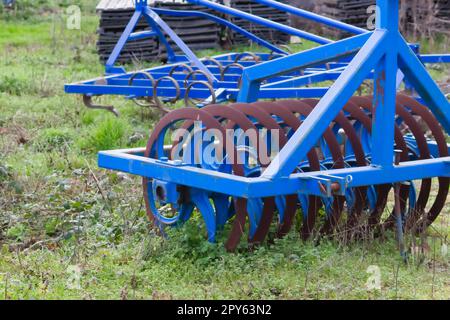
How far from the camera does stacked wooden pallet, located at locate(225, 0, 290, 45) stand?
14289 millimetres

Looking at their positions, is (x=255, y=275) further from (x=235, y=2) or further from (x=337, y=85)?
(x=235, y=2)

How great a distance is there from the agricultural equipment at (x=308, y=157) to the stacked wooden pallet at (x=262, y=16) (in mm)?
9008

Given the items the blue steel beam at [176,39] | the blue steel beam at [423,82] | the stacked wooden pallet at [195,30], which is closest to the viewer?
the blue steel beam at [423,82]

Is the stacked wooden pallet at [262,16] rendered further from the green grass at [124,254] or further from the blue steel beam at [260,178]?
the blue steel beam at [260,178]

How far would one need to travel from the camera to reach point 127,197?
5.82 m

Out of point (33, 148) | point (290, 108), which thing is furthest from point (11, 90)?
point (290, 108)

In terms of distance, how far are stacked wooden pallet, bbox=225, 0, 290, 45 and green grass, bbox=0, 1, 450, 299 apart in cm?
696

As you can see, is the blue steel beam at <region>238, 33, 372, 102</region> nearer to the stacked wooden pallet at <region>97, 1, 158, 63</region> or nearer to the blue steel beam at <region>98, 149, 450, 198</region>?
the blue steel beam at <region>98, 149, 450, 198</region>

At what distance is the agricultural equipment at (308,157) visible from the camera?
4461mm

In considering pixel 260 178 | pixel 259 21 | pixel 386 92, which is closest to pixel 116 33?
pixel 259 21

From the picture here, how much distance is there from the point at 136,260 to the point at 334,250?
3.52 feet

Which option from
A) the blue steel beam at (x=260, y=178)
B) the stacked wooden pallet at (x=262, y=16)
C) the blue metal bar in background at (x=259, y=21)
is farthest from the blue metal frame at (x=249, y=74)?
the stacked wooden pallet at (x=262, y=16)

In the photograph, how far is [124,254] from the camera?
187 inches
